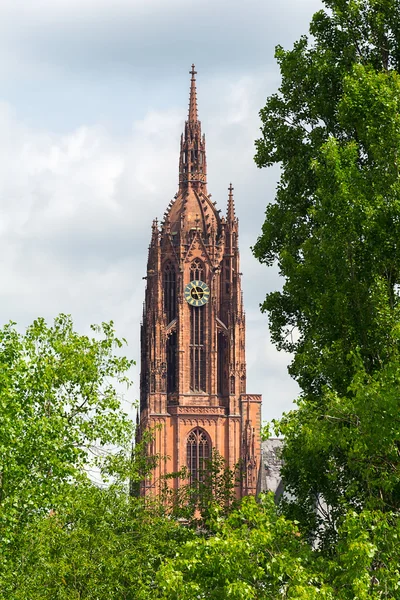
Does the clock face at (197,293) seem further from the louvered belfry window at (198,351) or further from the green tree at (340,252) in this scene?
the green tree at (340,252)

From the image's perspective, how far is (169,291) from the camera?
134 metres

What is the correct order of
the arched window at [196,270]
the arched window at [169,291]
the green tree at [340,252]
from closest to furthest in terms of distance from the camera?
1. the green tree at [340,252]
2. the arched window at [169,291]
3. the arched window at [196,270]

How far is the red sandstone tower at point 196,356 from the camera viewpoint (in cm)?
13100

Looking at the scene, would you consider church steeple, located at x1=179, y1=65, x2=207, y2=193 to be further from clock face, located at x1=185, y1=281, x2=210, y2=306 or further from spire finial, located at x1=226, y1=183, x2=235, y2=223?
clock face, located at x1=185, y1=281, x2=210, y2=306

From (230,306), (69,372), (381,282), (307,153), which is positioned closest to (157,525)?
(69,372)

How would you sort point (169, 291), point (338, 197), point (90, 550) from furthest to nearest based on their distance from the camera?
point (169, 291), point (90, 550), point (338, 197)

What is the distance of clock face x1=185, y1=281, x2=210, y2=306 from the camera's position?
133250mm

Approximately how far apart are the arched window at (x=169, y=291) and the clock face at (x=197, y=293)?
1404 mm

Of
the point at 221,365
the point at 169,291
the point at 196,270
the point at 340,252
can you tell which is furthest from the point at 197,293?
the point at 340,252

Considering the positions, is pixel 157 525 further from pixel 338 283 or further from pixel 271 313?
pixel 338 283

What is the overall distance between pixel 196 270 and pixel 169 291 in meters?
3.03

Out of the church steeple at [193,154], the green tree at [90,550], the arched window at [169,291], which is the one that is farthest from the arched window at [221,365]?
the green tree at [90,550]

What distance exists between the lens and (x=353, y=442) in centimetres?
2991

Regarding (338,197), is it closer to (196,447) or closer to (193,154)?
(196,447)
